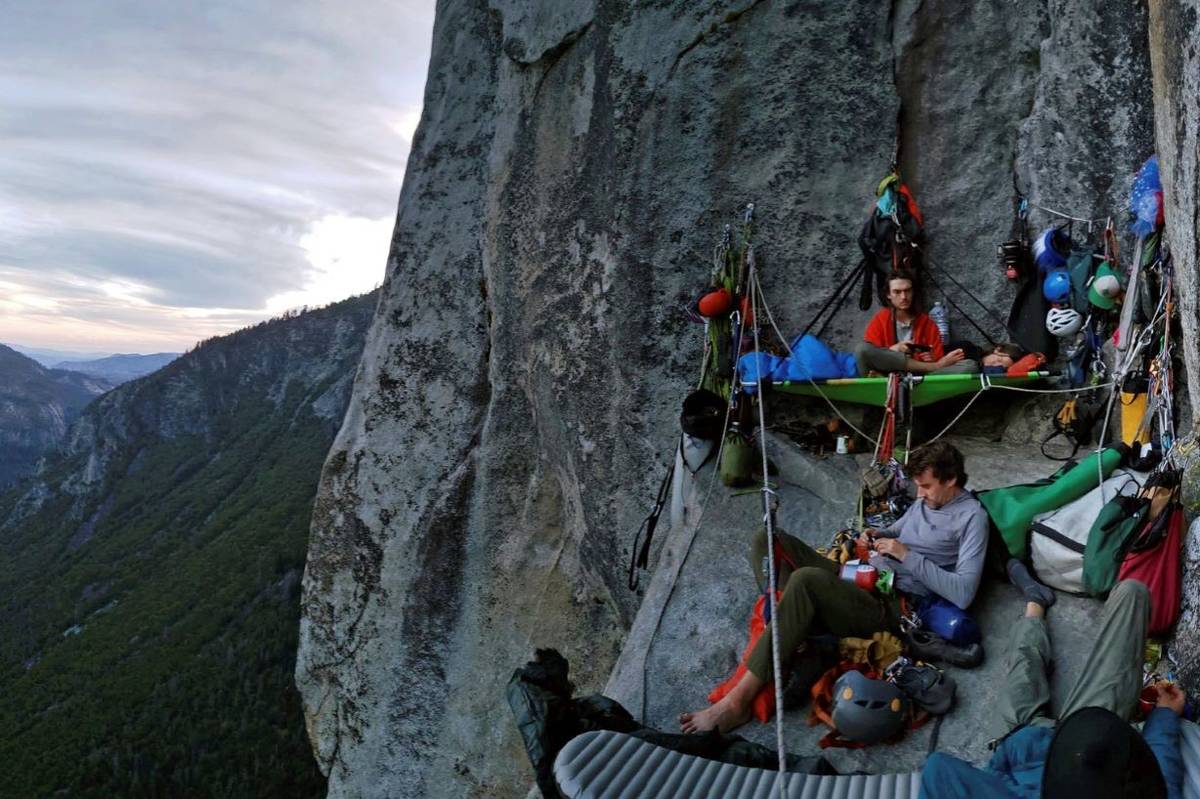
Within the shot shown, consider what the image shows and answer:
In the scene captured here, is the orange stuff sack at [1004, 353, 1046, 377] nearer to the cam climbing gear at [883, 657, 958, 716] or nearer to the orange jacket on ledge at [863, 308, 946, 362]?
the orange jacket on ledge at [863, 308, 946, 362]

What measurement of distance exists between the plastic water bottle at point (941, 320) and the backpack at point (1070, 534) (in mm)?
3053

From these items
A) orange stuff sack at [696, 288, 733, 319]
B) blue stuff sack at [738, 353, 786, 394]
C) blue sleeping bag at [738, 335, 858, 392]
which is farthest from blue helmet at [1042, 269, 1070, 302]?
orange stuff sack at [696, 288, 733, 319]

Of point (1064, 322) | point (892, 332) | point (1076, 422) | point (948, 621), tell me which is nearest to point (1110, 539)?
point (948, 621)

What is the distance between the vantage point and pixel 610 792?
4141mm

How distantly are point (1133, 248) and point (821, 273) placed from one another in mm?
2724

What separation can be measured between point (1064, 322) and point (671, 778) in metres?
5.69

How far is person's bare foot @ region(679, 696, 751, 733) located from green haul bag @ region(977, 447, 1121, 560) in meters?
2.00

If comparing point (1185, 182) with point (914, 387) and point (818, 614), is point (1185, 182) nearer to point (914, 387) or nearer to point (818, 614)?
point (914, 387)

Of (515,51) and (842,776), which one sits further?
(515,51)

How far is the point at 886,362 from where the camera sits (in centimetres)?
803

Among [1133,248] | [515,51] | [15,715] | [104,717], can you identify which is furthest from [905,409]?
[15,715]

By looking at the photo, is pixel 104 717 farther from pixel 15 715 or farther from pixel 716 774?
pixel 716 774

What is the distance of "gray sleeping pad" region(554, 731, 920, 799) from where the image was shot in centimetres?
407

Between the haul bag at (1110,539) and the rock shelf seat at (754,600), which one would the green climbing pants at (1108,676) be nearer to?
the rock shelf seat at (754,600)
